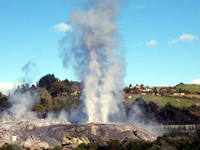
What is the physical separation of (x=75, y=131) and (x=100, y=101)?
11.1 m

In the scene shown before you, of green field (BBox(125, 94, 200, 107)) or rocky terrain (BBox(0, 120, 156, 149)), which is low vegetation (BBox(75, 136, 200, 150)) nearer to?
rocky terrain (BBox(0, 120, 156, 149))

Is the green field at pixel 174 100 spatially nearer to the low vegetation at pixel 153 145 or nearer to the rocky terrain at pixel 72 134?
the rocky terrain at pixel 72 134

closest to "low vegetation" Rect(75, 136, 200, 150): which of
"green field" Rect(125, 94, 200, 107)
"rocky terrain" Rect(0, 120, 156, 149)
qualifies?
"rocky terrain" Rect(0, 120, 156, 149)

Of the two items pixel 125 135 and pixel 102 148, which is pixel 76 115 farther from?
pixel 102 148

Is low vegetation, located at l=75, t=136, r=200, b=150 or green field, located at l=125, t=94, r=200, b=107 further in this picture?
green field, located at l=125, t=94, r=200, b=107

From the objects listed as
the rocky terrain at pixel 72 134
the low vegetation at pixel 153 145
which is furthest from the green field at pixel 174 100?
the low vegetation at pixel 153 145

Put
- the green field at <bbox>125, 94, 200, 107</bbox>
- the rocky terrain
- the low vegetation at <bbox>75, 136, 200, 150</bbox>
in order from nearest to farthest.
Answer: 1. the low vegetation at <bbox>75, 136, 200, 150</bbox>
2. the rocky terrain
3. the green field at <bbox>125, 94, 200, 107</bbox>

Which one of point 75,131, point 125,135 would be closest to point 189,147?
point 125,135

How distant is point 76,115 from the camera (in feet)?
234

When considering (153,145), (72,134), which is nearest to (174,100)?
(72,134)

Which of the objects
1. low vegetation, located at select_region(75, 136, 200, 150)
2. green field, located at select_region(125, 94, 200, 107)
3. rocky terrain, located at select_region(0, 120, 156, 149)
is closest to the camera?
low vegetation, located at select_region(75, 136, 200, 150)

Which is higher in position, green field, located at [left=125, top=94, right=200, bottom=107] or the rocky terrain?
green field, located at [left=125, top=94, right=200, bottom=107]

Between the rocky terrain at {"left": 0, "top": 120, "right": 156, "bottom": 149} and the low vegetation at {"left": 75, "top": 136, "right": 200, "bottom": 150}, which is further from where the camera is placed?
the rocky terrain at {"left": 0, "top": 120, "right": 156, "bottom": 149}

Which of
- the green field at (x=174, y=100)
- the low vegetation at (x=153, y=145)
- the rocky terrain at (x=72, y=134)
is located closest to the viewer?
the low vegetation at (x=153, y=145)
